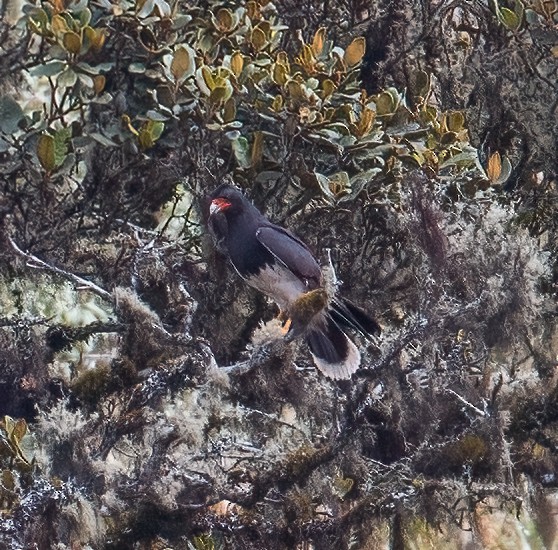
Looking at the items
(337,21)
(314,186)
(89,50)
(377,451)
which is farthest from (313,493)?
(337,21)

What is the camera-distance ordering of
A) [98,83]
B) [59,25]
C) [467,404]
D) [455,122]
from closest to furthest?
1. [59,25]
2. [98,83]
3. [467,404]
4. [455,122]

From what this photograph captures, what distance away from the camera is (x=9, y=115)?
3.37 meters

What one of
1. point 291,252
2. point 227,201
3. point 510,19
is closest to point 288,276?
point 291,252

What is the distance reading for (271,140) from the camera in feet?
11.5

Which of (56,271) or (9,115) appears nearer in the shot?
(56,271)

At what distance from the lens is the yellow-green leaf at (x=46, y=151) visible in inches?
124

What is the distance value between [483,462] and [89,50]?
169cm

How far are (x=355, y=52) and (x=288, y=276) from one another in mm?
715

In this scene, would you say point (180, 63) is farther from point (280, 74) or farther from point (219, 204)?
point (219, 204)

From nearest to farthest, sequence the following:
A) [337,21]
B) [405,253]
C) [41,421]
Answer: [41,421] < [405,253] < [337,21]

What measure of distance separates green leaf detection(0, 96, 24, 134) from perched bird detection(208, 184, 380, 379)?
2.00ft

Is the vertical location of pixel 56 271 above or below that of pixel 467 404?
above

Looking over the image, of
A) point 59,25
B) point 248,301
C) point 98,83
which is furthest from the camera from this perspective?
point 248,301

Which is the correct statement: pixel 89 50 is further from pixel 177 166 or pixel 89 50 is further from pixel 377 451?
pixel 377 451
